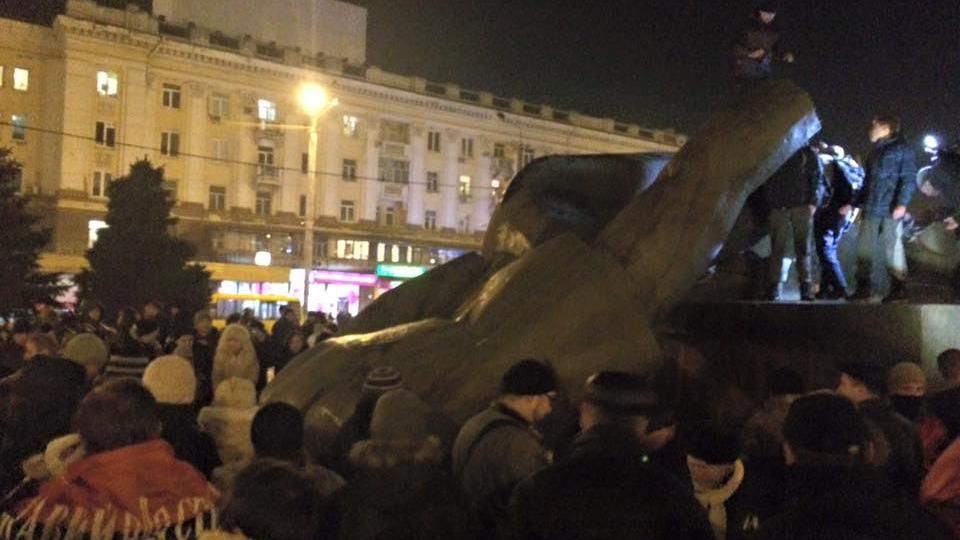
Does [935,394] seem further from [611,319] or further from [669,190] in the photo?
[669,190]

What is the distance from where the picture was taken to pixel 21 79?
49438 mm

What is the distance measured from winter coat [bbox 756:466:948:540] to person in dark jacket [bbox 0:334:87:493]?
346 centimetres

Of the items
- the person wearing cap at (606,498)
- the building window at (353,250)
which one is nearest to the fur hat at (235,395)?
the person wearing cap at (606,498)

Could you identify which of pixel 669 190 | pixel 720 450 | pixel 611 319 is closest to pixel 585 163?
pixel 669 190

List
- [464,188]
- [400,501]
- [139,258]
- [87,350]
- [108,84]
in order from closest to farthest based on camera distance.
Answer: [400,501], [87,350], [139,258], [108,84], [464,188]

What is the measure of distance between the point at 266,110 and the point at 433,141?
11759 millimetres

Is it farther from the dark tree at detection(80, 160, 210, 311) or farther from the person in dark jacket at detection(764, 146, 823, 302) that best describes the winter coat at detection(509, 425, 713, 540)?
the dark tree at detection(80, 160, 210, 311)

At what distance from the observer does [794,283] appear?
10562 millimetres

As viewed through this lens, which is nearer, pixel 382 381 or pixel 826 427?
pixel 826 427

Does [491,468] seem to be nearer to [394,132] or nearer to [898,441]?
[898,441]

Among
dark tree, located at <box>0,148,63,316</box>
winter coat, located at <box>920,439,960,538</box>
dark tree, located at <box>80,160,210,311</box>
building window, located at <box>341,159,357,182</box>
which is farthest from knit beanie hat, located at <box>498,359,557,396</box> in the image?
building window, located at <box>341,159,357,182</box>

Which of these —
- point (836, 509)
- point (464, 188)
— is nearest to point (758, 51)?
point (836, 509)

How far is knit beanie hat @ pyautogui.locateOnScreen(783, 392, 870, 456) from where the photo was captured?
2.78 meters

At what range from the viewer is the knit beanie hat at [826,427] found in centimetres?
278
